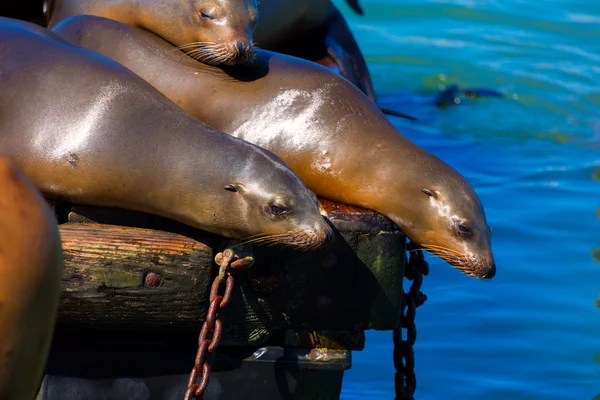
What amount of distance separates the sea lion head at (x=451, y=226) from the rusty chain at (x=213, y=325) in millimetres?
1089

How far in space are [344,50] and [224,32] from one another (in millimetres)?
2010

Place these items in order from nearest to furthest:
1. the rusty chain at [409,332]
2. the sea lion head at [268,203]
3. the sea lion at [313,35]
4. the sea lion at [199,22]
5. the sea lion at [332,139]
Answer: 1. the sea lion head at [268,203]
2. the rusty chain at [409,332]
3. the sea lion at [332,139]
4. the sea lion at [199,22]
5. the sea lion at [313,35]

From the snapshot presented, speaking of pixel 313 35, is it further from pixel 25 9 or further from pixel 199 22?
pixel 199 22

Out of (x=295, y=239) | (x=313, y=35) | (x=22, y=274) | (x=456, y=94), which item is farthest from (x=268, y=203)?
(x=456, y=94)

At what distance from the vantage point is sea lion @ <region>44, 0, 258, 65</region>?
14.9 feet

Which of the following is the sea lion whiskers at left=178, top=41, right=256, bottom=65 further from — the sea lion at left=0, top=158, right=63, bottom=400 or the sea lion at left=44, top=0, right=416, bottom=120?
the sea lion at left=0, top=158, right=63, bottom=400

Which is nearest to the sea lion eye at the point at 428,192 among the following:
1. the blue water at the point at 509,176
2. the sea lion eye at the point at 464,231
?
the sea lion eye at the point at 464,231

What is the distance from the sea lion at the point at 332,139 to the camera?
14.0 feet

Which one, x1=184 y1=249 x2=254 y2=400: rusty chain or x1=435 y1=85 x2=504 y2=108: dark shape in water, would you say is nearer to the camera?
x1=184 y1=249 x2=254 y2=400: rusty chain

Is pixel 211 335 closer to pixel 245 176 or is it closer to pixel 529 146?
pixel 245 176

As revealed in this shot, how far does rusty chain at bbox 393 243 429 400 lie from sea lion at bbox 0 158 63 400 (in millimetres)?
2218

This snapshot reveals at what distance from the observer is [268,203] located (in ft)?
12.1

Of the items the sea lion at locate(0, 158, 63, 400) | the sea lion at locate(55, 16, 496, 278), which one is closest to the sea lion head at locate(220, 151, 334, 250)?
the sea lion at locate(55, 16, 496, 278)

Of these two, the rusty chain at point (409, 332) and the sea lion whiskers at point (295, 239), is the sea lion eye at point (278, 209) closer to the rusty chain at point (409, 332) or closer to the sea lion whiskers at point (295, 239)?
the sea lion whiskers at point (295, 239)
